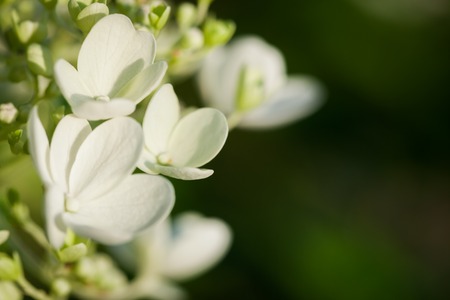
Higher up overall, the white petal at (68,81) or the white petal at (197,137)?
the white petal at (68,81)

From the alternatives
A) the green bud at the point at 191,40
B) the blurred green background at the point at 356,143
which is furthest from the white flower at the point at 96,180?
the blurred green background at the point at 356,143

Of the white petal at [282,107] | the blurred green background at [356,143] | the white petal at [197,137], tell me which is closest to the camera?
the white petal at [197,137]

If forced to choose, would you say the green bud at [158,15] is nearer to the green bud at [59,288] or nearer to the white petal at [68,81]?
the white petal at [68,81]

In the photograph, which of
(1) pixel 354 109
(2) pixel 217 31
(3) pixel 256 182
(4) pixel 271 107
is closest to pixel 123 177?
(2) pixel 217 31

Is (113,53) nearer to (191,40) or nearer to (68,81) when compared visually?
(68,81)

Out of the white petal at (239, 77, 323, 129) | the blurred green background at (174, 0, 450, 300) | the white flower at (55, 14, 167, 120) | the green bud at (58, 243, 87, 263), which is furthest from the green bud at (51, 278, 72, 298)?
the blurred green background at (174, 0, 450, 300)

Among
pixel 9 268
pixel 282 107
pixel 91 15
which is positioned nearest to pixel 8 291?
pixel 9 268

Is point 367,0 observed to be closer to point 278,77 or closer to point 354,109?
point 354,109
